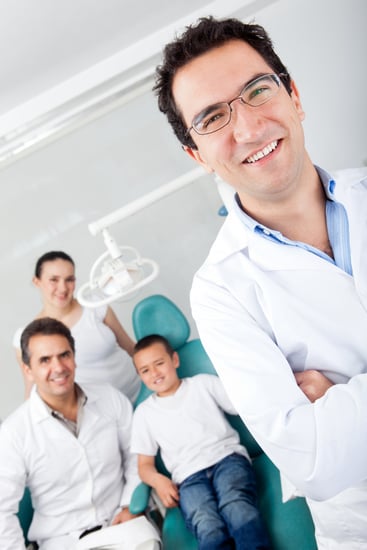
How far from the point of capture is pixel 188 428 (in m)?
2.15

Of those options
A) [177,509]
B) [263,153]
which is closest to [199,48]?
[263,153]

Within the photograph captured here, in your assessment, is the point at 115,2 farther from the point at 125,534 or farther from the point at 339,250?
the point at 125,534

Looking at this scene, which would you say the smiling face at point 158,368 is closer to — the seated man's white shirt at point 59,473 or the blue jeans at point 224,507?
the seated man's white shirt at point 59,473

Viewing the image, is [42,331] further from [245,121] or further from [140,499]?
[245,121]

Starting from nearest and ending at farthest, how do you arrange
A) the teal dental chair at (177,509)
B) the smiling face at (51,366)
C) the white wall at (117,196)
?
the teal dental chair at (177,509), the smiling face at (51,366), the white wall at (117,196)

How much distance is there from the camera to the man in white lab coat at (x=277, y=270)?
3.20 feet

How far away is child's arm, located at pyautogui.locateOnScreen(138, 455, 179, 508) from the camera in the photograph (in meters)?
1.99

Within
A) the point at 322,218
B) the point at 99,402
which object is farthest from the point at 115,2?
the point at 99,402

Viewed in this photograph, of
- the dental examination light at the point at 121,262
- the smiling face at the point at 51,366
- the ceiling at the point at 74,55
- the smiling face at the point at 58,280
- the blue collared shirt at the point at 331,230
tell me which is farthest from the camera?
the smiling face at the point at 58,280

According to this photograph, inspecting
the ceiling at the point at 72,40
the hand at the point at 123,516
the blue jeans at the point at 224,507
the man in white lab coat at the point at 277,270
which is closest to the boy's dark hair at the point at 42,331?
the hand at the point at 123,516

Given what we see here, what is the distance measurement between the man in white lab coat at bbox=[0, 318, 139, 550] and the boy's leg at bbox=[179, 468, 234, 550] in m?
0.31

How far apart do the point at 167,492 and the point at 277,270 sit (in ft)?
4.23

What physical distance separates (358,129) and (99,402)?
83.0 inches

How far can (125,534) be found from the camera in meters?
1.80
